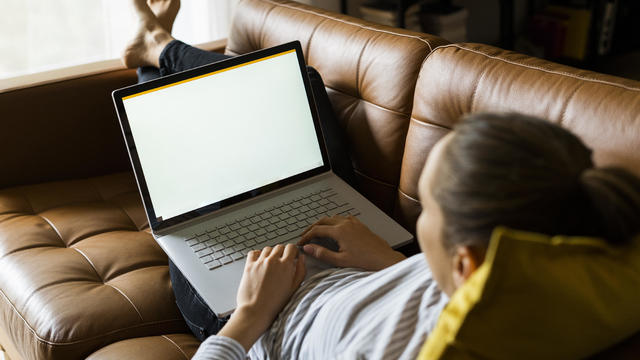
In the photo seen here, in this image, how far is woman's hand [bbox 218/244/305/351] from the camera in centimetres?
94

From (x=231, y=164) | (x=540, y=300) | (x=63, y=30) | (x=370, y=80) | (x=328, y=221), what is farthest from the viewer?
(x=63, y=30)

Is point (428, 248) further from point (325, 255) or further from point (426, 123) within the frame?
point (426, 123)

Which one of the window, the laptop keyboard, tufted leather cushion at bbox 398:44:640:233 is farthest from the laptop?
the window

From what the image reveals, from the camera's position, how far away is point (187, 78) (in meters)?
1.24

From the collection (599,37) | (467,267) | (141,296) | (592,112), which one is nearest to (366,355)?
(467,267)

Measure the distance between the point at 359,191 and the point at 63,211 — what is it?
753 mm

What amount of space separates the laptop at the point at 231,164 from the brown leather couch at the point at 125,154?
158 mm

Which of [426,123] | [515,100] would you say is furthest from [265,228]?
[515,100]

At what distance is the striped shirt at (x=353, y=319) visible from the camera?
0.77 meters

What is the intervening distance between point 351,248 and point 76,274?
2.09 feet

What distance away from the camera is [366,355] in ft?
2.56

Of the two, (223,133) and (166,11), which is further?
(166,11)

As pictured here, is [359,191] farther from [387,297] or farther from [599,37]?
[599,37]

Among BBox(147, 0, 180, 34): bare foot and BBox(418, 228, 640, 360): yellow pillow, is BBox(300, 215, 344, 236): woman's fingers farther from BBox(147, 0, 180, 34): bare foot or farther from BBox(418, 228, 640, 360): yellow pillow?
BBox(147, 0, 180, 34): bare foot
